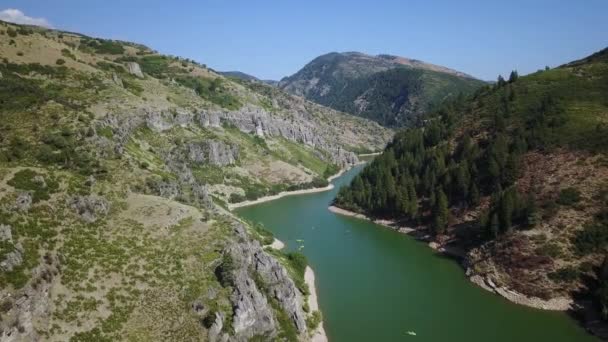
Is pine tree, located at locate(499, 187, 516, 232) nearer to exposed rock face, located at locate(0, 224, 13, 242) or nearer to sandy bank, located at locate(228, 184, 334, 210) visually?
sandy bank, located at locate(228, 184, 334, 210)

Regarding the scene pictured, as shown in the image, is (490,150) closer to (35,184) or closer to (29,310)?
(35,184)

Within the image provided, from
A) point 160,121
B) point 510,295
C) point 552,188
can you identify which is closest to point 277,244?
point 510,295

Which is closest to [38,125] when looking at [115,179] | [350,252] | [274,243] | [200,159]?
[115,179]

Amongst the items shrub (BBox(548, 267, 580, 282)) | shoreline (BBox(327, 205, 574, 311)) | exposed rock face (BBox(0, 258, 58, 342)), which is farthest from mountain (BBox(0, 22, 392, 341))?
shrub (BBox(548, 267, 580, 282))

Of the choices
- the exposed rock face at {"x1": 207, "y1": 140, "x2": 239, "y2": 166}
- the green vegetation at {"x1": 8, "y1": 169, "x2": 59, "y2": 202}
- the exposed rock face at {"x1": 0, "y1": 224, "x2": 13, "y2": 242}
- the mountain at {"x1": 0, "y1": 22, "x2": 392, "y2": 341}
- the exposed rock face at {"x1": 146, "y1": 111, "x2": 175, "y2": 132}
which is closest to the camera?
the mountain at {"x1": 0, "y1": 22, "x2": 392, "y2": 341}

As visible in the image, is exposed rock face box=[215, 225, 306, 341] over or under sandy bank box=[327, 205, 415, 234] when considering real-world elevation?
over

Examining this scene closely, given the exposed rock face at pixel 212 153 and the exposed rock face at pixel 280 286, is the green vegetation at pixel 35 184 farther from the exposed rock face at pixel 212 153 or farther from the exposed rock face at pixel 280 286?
the exposed rock face at pixel 212 153

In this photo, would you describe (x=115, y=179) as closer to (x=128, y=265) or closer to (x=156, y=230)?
(x=156, y=230)
